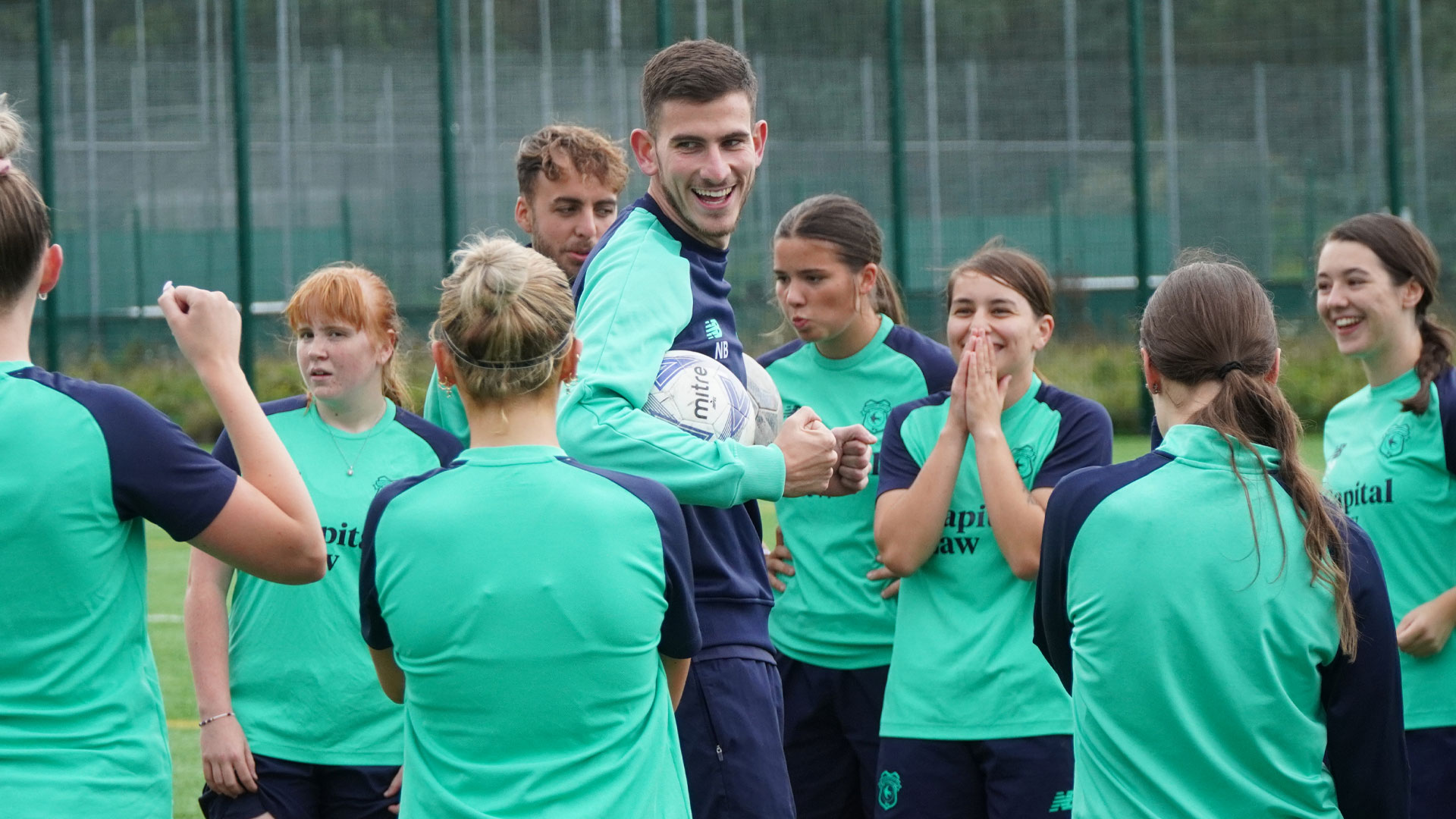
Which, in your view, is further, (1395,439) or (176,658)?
(176,658)

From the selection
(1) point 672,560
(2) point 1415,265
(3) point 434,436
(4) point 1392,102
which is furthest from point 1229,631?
(4) point 1392,102

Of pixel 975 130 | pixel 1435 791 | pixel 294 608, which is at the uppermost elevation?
pixel 975 130

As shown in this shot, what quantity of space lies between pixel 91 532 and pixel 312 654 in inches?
48.0

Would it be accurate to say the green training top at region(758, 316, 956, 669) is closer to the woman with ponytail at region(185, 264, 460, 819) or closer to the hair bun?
the woman with ponytail at region(185, 264, 460, 819)

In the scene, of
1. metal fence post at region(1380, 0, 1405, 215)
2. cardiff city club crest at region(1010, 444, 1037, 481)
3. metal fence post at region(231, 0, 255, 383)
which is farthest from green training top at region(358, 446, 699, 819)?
metal fence post at region(1380, 0, 1405, 215)

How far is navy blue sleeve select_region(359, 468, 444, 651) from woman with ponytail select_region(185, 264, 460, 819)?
3.25ft

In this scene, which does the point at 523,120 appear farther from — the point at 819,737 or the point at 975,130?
the point at 819,737

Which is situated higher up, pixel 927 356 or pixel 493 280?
pixel 493 280

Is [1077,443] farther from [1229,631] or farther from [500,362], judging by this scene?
[500,362]

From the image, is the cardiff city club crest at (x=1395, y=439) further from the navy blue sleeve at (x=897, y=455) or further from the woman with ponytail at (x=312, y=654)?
the woman with ponytail at (x=312, y=654)

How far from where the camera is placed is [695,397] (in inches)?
115

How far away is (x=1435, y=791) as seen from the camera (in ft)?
11.7

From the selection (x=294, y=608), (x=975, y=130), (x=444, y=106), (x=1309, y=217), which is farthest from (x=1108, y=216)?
(x=294, y=608)

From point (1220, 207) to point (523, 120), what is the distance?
8.03 m
